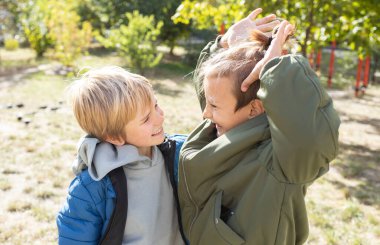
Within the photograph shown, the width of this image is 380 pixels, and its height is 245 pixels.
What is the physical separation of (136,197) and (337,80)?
584 inches

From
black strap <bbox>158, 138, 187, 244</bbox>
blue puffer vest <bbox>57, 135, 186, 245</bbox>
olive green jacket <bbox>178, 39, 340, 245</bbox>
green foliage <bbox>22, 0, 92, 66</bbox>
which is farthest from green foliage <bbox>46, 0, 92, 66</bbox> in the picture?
olive green jacket <bbox>178, 39, 340, 245</bbox>

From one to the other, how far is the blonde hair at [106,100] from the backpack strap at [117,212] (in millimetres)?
158

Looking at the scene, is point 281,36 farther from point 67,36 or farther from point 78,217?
point 67,36

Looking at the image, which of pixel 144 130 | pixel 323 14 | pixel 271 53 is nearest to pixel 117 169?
pixel 144 130

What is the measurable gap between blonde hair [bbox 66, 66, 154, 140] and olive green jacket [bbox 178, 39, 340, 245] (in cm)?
24

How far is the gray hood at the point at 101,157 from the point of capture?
137 cm

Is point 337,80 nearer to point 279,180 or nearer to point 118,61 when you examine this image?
point 118,61

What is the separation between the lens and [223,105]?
51.9 inches

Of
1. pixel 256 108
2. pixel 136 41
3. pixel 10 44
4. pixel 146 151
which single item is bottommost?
pixel 10 44

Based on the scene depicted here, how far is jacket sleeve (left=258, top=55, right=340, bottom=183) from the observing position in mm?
1087

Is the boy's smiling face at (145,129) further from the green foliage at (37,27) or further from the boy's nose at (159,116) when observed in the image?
the green foliage at (37,27)

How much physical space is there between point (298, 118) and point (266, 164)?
19 cm

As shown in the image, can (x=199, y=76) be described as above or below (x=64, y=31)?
above

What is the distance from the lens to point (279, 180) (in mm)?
1188
